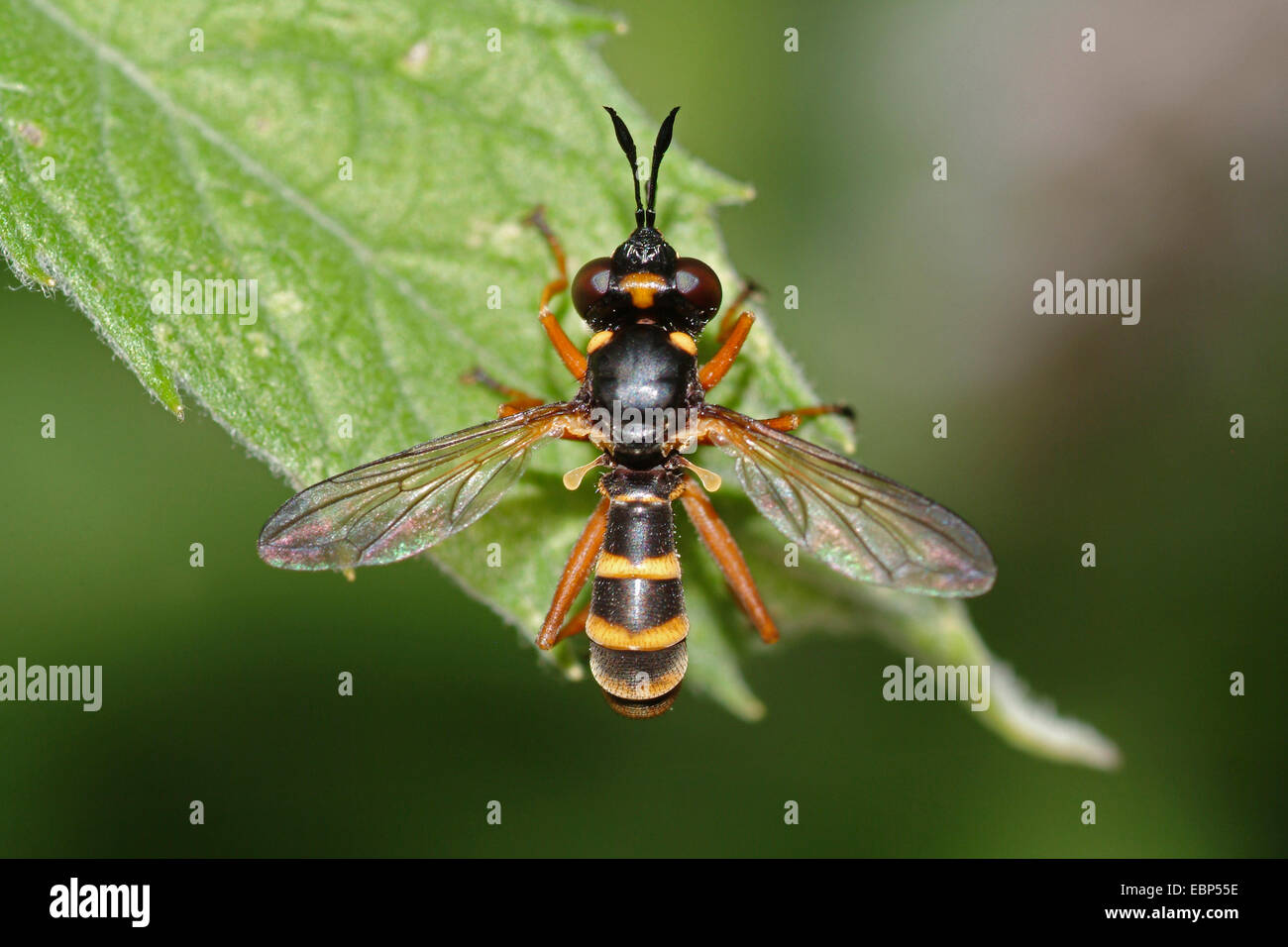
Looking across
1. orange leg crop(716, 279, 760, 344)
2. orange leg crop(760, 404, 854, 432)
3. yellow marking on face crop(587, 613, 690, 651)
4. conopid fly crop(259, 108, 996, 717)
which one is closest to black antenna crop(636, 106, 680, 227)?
conopid fly crop(259, 108, 996, 717)

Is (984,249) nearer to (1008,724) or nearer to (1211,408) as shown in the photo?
(1211,408)

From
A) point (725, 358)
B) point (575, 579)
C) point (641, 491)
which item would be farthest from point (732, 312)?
point (575, 579)

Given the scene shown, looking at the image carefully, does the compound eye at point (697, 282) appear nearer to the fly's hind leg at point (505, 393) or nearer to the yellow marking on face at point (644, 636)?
the fly's hind leg at point (505, 393)

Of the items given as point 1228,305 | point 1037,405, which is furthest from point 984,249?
point 1228,305

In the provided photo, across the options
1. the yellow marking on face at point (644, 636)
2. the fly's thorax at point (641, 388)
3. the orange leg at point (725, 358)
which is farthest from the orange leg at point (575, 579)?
the orange leg at point (725, 358)

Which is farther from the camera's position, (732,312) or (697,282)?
(732,312)

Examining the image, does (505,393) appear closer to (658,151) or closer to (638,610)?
(638,610)

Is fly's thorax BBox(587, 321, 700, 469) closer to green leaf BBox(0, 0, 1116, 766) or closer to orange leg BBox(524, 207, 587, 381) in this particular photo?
orange leg BBox(524, 207, 587, 381)
